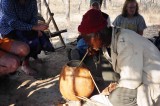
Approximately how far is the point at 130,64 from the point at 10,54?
6.47ft

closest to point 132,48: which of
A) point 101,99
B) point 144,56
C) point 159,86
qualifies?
point 144,56

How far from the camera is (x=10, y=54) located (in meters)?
4.19

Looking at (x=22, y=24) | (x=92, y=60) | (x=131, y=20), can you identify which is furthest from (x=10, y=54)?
(x=131, y=20)

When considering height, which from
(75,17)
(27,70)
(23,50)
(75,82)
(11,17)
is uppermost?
(11,17)

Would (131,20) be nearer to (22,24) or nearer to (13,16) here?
(22,24)

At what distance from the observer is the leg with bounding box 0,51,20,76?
3.98 meters

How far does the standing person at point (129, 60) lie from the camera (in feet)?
9.50

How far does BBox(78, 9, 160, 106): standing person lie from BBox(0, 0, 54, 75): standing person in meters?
1.75

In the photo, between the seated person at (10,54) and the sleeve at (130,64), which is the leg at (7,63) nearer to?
the seated person at (10,54)

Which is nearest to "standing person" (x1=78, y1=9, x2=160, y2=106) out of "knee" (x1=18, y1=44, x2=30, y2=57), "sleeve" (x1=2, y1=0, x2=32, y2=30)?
"knee" (x1=18, y1=44, x2=30, y2=57)

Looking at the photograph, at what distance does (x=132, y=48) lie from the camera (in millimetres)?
2891

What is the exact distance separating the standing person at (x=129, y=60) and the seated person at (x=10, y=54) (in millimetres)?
1385

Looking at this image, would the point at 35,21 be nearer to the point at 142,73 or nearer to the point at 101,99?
the point at 101,99

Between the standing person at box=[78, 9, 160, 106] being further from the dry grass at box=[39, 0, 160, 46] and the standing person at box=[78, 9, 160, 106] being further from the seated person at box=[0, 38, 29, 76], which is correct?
the dry grass at box=[39, 0, 160, 46]
